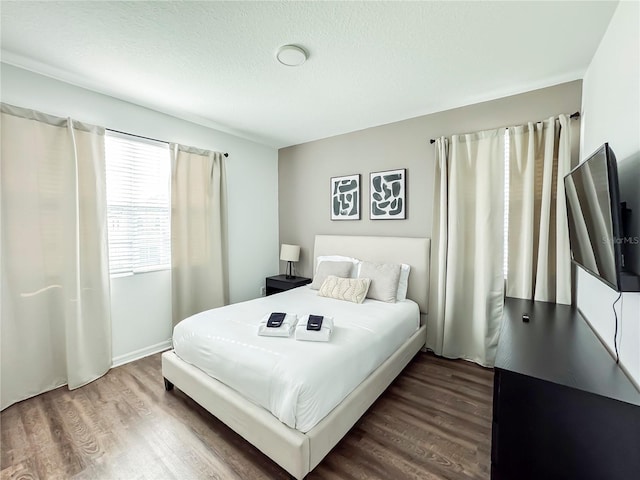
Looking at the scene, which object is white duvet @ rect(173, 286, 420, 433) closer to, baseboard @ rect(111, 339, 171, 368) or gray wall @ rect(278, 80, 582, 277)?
baseboard @ rect(111, 339, 171, 368)

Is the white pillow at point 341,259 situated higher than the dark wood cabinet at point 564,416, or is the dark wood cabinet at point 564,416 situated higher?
the white pillow at point 341,259

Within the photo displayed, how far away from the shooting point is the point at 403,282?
3146 millimetres

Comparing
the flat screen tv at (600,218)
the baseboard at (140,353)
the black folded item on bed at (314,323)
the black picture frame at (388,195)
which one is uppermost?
the black picture frame at (388,195)

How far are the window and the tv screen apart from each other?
3.60 m

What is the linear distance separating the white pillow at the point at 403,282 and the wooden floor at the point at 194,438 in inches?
35.3

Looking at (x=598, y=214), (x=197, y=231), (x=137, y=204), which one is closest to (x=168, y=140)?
(x=137, y=204)

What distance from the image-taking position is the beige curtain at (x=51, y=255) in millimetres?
2164

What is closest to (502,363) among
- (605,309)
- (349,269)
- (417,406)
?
(605,309)

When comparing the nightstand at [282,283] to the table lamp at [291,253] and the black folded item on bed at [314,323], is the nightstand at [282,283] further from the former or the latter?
the black folded item on bed at [314,323]

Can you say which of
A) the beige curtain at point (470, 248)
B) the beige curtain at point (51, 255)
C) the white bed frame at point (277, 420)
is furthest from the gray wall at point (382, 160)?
the beige curtain at point (51, 255)

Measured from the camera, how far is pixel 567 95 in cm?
244

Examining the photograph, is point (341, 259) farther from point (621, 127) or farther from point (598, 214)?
point (621, 127)

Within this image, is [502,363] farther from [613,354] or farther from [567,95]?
[567,95]

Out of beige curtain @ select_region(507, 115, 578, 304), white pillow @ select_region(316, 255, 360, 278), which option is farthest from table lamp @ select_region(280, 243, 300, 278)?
beige curtain @ select_region(507, 115, 578, 304)
